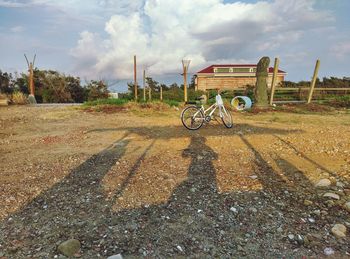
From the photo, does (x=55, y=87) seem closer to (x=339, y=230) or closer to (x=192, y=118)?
(x=192, y=118)

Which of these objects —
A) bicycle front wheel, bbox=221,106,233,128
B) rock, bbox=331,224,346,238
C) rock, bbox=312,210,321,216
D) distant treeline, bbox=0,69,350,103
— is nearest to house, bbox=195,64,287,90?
distant treeline, bbox=0,69,350,103

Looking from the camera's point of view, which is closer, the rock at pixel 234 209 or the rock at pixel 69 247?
the rock at pixel 69 247

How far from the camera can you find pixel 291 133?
7.00 m

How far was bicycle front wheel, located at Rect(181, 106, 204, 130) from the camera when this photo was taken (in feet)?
25.5

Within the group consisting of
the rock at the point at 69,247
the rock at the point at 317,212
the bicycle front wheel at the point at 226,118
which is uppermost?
the bicycle front wheel at the point at 226,118

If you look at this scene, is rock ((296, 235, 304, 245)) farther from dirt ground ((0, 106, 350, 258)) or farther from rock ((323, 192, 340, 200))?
rock ((323, 192, 340, 200))

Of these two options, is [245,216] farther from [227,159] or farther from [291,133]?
[291,133]

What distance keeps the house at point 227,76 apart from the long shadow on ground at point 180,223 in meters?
32.1

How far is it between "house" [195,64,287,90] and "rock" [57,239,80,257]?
33423 millimetres

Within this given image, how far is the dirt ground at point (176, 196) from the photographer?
262cm

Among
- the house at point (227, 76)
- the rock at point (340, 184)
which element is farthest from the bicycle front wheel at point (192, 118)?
the house at point (227, 76)

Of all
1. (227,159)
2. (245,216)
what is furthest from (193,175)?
(245,216)

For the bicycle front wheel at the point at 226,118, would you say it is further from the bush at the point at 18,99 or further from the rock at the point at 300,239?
the bush at the point at 18,99

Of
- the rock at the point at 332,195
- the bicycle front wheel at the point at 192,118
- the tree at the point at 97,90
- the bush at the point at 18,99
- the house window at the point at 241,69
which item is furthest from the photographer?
the house window at the point at 241,69
